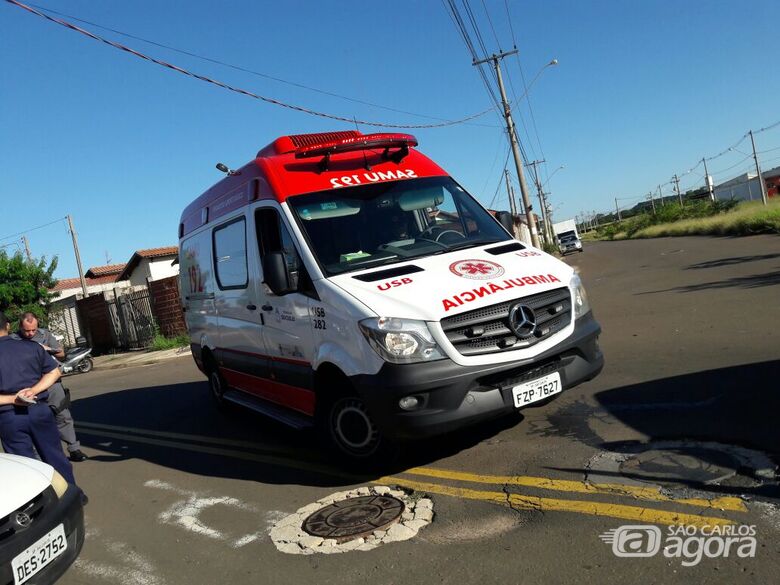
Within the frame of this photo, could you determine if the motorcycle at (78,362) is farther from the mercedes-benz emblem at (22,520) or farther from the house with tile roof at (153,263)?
the house with tile roof at (153,263)

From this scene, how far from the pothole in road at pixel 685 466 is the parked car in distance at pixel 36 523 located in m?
3.26

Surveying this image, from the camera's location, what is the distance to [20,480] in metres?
3.75

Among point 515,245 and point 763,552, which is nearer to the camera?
point 763,552

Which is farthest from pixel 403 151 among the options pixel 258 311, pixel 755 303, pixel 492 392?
pixel 755 303

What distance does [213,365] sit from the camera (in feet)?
26.6

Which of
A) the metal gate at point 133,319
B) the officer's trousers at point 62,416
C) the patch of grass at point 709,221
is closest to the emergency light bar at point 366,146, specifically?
the officer's trousers at point 62,416

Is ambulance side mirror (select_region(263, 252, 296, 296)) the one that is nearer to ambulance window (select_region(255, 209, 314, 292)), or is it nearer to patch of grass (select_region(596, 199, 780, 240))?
ambulance window (select_region(255, 209, 314, 292))

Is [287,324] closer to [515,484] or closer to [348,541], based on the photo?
[348,541]

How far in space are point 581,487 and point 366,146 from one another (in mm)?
3416

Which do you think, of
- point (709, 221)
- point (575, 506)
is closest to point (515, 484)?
point (575, 506)

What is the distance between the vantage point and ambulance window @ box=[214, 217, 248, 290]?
613cm

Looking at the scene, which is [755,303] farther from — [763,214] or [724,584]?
[763,214]

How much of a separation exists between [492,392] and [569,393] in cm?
225

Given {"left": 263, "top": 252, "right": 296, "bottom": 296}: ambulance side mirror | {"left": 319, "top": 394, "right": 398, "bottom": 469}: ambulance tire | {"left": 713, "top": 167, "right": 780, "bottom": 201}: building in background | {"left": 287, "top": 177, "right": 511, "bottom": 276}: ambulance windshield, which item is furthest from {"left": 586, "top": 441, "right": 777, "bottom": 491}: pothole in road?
{"left": 713, "top": 167, "right": 780, "bottom": 201}: building in background
